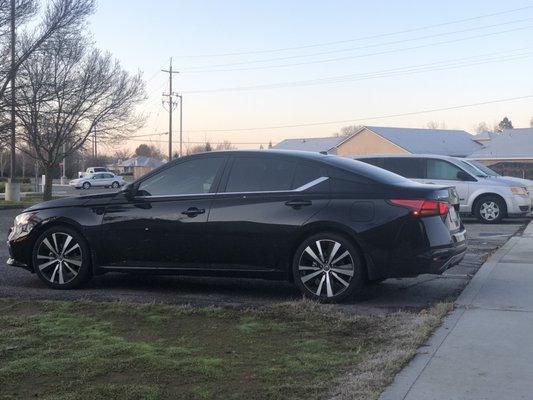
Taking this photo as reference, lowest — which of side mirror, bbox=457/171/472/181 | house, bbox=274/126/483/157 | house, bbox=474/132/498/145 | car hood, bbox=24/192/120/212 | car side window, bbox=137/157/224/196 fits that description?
car hood, bbox=24/192/120/212

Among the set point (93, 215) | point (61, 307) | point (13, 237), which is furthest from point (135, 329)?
point (13, 237)

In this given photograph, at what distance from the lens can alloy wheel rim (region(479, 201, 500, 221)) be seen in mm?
16098

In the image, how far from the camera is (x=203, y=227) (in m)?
6.79

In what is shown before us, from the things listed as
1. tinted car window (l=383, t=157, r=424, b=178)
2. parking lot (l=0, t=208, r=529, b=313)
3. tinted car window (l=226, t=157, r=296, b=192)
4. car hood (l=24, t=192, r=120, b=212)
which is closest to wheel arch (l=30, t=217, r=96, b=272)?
car hood (l=24, t=192, r=120, b=212)

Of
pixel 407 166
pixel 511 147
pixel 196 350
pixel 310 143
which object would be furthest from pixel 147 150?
pixel 196 350

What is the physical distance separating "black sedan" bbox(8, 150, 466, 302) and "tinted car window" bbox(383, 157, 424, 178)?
9.30 meters

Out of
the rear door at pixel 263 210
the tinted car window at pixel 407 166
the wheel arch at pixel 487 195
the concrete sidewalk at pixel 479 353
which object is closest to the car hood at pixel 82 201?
the rear door at pixel 263 210

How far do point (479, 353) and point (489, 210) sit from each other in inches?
476

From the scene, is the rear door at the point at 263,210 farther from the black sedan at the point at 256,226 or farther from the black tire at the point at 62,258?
the black tire at the point at 62,258

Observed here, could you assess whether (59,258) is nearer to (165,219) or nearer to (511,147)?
(165,219)

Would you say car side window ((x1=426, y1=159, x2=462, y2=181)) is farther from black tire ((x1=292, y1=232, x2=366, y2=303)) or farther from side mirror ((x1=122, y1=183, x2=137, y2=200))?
side mirror ((x1=122, y1=183, x2=137, y2=200))

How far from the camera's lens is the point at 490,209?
16.1m

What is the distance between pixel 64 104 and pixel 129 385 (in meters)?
24.4

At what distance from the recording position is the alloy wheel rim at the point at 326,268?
6371 millimetres
